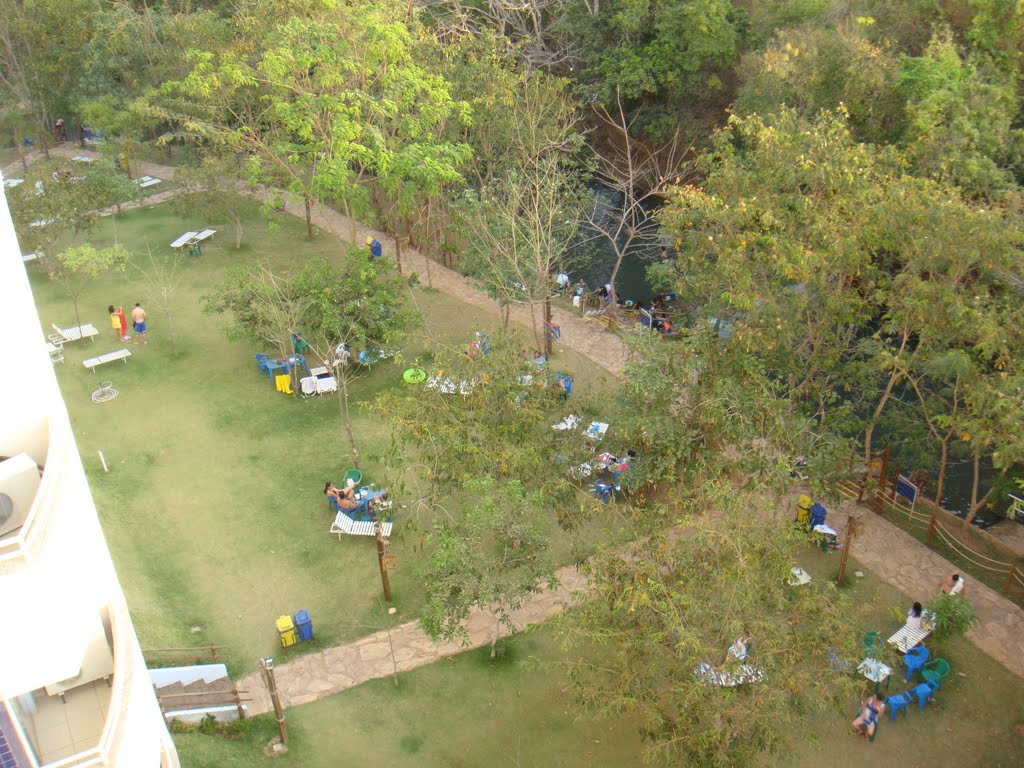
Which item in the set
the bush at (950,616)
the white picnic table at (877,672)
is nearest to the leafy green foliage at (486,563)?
the white picnic table at (877,672)

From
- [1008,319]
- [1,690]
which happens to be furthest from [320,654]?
[1008,319]

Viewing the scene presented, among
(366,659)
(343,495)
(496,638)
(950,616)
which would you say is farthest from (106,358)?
(950,616)

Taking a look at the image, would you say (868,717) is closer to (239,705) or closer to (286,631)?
(286,631)

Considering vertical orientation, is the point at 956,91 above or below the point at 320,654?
above

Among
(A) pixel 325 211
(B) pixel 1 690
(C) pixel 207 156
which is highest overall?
(B) pixel 1 690

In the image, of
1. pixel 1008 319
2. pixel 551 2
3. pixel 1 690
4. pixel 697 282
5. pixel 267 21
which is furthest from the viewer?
pixel 551 2

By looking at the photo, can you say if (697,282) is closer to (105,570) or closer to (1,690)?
(105,570)

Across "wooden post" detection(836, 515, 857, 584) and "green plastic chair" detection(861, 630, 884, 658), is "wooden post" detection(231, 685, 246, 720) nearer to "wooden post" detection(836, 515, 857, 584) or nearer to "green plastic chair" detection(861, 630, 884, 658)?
"green plastic chair" detection(861, 630, 884, 658)

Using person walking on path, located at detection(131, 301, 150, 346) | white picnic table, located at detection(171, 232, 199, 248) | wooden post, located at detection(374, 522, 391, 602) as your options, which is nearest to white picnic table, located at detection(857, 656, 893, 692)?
wooden post, located at detection(374, 522, 391, 602)
